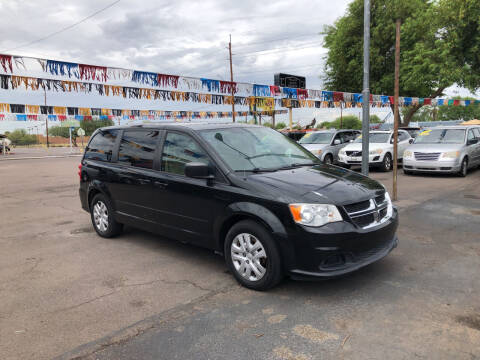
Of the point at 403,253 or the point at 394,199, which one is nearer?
the point at 403,253

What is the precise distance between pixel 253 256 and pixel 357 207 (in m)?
1.10

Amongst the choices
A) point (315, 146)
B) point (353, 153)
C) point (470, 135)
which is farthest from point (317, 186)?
point (315, 146)

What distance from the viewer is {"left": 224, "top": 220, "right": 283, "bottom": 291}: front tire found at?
3648mm

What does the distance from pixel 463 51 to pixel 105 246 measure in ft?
57.3

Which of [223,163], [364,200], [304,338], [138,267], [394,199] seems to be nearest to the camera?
[304,338]

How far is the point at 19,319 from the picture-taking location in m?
3.40

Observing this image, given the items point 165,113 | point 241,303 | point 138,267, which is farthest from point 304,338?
point 165,113

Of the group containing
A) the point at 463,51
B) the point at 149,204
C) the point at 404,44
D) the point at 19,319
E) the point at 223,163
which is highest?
the point at 404,44

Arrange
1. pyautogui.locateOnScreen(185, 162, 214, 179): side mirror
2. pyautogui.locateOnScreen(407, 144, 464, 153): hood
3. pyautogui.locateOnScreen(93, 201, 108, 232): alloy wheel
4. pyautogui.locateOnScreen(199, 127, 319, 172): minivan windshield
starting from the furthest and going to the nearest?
pyautogui.locateOnScreen(407, 144, 464, 153): hood
pyautogui.locateOnScreen(93, 201, 108, 232): alloy wheel
pyautogui.locateOnScreen(199, 127, 319, 172): minivan windshield
pyautogui.locateOnScreen(185, 162, 214, 179): side mirror

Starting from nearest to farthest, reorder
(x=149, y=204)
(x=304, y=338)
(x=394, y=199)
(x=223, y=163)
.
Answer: (x=304, y=338), (x=223, y=163), (x=149, y=204), (x=394, y=199)

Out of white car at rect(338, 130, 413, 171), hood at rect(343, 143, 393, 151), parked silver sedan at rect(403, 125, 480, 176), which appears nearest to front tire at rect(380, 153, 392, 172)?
white car at rect(338, 130, 413, 171)

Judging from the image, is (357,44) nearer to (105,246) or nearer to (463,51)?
(463,51)

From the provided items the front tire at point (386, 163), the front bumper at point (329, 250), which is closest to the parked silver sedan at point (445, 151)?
the front tire at point (386, 163)

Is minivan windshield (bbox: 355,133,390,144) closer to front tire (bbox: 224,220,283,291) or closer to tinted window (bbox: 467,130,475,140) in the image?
tinted window (bbox: 467,130,475,140)
